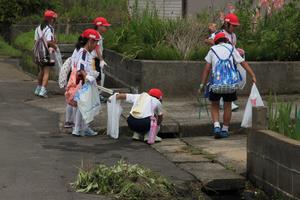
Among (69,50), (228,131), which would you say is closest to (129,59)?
(228,131)

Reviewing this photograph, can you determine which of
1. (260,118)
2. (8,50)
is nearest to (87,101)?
(260,118)

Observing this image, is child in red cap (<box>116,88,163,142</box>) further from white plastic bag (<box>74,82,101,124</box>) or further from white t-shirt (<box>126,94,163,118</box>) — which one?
white plastic bag (<box>74,82,101,124</box>)

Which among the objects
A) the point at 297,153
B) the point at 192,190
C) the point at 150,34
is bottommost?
the point at 192,190

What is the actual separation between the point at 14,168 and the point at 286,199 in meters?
3.23

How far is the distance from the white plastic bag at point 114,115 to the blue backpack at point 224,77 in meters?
1.45

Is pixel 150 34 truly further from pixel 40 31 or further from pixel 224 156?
pixel 224 156

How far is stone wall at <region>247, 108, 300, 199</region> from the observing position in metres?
6.17

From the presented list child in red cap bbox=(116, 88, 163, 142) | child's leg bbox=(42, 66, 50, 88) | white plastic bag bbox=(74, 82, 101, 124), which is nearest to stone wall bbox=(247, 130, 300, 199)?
child in red cap bbox=(116, 88, 163, 142)

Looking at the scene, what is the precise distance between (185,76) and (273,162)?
5688mm

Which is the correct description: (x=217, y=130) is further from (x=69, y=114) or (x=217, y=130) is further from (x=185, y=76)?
(x=185, y=76)

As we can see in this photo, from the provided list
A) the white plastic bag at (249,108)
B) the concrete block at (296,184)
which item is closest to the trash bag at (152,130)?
the white plastic bag at (249,108)

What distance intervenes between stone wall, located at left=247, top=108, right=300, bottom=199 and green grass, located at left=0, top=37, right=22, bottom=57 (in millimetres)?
15070

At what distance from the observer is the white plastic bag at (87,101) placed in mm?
9281

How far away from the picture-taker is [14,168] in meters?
7.48
